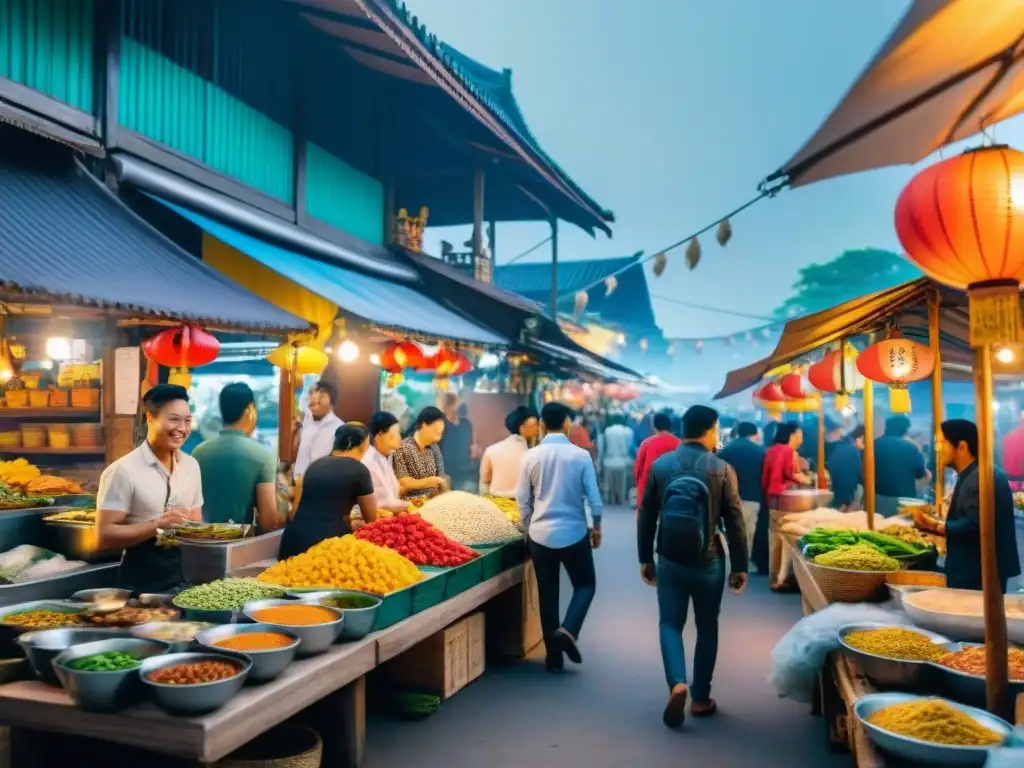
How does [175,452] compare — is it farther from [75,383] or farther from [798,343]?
[75,383]

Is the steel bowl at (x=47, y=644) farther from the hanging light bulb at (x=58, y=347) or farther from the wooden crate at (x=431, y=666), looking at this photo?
the hanging light bulb at (x=58, y=347)

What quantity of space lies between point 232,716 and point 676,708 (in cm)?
319

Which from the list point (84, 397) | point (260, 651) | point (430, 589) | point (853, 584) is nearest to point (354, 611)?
point (260, 651)

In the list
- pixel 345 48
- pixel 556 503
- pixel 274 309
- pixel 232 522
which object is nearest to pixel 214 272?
pixel 274 309

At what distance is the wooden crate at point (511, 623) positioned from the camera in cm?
725

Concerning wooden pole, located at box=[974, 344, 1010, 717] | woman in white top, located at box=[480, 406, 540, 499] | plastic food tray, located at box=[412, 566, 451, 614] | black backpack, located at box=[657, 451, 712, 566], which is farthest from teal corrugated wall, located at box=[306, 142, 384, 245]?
wooden pole, located at box=[974, 344, 1010, 717]

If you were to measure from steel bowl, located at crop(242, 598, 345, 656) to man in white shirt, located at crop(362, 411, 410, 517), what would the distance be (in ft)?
9.80

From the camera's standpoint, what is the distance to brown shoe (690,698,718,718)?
590 centimetres

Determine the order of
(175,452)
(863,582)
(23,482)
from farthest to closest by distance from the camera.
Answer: (23,482) < (863,582) < (175,452)

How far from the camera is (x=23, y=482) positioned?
789cm

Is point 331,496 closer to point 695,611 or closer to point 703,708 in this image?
point 695,611

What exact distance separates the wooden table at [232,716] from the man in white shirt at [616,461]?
46.9ft

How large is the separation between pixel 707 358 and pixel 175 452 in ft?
225

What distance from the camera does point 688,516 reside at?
570 centimetres
